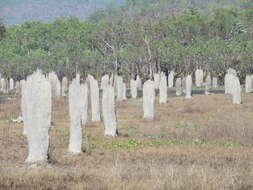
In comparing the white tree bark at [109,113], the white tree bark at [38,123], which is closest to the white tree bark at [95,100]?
the white tree bark at [109,113]

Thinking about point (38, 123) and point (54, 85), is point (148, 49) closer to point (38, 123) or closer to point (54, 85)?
point (54, 85)

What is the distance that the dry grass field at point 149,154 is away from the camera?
13023 millimetres

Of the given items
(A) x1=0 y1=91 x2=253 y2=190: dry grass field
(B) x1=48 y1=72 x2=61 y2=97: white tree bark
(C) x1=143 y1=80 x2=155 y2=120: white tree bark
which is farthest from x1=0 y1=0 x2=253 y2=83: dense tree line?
(A) x1=0 y1=91 x2=253 y2=190: dry grass field

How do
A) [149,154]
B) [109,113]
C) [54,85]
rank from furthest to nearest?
[54,85] → [109,113] → [149,154]

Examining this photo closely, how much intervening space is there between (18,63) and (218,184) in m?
90.6

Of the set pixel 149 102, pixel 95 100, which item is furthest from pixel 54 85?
pixel 95 100

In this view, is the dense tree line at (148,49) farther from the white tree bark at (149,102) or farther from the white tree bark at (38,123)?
the white tree bark at (38,123)

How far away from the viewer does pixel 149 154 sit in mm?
20031

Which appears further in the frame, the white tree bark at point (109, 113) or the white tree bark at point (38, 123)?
the white tree bark at point (109, 113)

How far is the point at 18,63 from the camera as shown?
332 feet

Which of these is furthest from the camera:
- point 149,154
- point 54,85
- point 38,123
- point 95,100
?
point 54,85

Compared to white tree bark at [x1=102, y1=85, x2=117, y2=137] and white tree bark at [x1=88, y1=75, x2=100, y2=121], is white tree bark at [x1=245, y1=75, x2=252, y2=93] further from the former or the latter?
white tree bark at [x1=102, y1=85, x2=117, y2=137]

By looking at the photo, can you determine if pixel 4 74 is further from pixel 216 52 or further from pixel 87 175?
pixel 87 175

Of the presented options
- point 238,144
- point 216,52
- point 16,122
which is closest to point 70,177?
point 238,144
